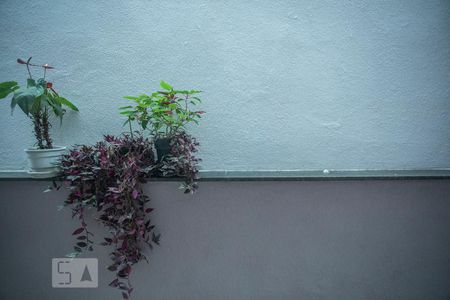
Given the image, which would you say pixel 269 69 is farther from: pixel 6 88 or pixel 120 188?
pixel 6 88

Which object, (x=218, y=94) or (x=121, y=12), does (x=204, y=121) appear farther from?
(x=121, y=12)

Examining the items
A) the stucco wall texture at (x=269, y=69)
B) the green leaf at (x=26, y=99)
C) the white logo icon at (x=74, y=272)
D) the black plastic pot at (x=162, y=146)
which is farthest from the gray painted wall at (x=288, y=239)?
the green leaf at (x=26, y=99)

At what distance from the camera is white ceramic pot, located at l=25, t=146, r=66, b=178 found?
1.36m

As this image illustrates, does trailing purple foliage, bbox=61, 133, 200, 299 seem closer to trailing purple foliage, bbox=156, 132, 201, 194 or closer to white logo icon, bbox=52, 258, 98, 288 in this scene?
trailing purple foliage, bbox=156, 132, 201, 194

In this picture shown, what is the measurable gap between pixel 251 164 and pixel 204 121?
1.33ft

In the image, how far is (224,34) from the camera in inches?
63.1

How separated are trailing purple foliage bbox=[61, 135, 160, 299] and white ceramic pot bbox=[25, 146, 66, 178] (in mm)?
84

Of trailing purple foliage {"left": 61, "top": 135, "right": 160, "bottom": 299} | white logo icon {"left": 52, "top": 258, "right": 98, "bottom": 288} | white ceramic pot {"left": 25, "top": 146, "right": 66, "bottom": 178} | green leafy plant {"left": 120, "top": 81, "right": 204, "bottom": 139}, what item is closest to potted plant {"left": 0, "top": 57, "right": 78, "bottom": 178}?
white ceramic pot {"left": 25, "top": 146, "right": 66, "bottom": 178}

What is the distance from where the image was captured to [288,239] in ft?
4.55

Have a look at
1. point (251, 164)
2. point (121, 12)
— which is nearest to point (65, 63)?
point (121, 12)

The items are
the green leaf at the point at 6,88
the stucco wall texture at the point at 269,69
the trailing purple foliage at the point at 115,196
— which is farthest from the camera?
the stucco wall texture at the point at 269,69

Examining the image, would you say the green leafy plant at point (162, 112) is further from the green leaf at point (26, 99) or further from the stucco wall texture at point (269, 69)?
the green leaf at point (26, 99)

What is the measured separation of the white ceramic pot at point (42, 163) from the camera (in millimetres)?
1362

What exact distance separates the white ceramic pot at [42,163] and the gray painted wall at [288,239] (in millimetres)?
78
